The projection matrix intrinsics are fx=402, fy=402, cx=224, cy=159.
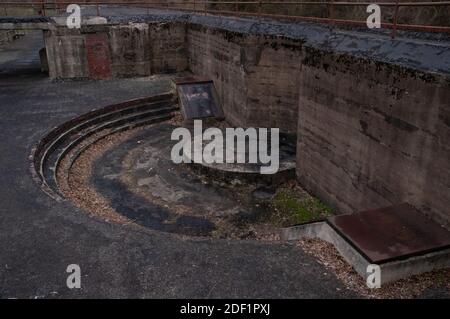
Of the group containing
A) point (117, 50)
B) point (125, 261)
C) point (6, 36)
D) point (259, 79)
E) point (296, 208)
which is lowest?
point (296, 208)

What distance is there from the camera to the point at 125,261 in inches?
277

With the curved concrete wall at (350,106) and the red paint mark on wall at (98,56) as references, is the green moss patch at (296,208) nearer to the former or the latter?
the curved concrete wall at (350,106)

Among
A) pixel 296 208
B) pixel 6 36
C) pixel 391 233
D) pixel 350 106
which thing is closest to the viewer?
pixel 391 233

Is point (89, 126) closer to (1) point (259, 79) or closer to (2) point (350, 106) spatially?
(1) point (259, 79)

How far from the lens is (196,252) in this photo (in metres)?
7.22

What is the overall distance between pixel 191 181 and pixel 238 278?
6970 millimetres

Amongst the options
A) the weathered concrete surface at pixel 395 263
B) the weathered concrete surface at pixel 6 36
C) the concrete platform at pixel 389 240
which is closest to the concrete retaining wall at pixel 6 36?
the weathered concrete surface at pixel 6 36

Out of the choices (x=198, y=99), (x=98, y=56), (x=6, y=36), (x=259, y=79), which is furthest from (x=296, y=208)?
(x=6, y=36)

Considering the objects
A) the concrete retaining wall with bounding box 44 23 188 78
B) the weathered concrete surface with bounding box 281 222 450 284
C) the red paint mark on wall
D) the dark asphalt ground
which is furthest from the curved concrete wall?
the red paint mark on wall

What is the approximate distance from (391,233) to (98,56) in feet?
60.5

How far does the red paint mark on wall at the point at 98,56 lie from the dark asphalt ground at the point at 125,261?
12.3m

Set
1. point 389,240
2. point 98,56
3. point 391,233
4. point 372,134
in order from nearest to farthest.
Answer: point 389,240 → point 391,233 → point 372,134 → point 98,56
